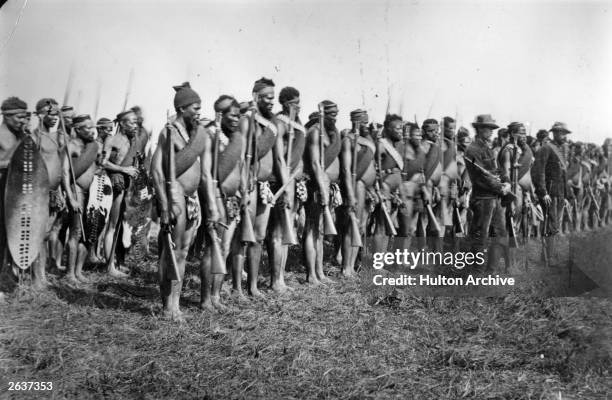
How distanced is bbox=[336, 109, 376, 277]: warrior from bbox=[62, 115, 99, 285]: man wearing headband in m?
3.40

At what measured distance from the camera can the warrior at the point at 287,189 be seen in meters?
7.62

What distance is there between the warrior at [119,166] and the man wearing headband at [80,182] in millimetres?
413

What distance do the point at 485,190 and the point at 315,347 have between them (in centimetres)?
369

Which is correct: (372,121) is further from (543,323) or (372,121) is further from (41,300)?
(41,300)

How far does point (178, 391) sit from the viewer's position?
17.4 feet

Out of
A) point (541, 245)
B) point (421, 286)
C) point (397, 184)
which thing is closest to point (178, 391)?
point (421, 286)

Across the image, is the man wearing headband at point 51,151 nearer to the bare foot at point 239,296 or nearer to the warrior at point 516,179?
the bare foot at point 239,296

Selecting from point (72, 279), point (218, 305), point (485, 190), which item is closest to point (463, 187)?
point (485, 190)

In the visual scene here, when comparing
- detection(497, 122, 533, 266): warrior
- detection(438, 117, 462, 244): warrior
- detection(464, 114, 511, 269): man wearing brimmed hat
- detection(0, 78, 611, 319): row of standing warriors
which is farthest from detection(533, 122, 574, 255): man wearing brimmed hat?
detection(438, 117, 462, 244): warrior

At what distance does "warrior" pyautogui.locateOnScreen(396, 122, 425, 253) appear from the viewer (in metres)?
9.01

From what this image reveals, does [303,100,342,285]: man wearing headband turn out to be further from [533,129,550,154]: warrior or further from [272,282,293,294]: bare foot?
[533,129,550,154]: warrior

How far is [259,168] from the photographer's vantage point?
291 inches

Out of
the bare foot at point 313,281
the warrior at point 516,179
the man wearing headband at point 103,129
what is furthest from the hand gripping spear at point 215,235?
the warrior at point 516,179

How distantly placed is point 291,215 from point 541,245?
3.74m
